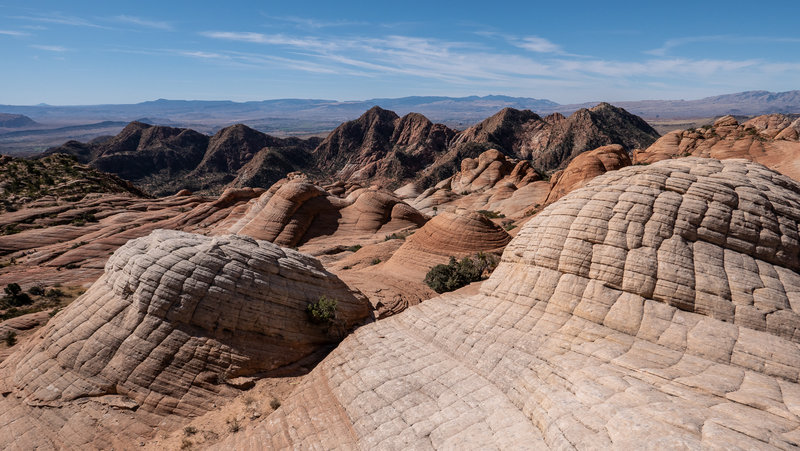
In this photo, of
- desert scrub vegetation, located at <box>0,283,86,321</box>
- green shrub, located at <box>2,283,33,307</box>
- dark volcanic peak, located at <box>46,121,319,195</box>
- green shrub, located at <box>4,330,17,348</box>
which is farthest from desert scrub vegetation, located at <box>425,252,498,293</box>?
dark volcanic peak, located at <box>46,121,319,195</box>

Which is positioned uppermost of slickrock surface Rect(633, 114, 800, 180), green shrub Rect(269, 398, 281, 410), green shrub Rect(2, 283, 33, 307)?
slickrock surface Rect(633, 114, 800, 180)

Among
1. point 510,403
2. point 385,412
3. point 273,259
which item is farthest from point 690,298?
point 273,259

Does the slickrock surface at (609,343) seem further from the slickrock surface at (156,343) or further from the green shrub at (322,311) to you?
the slickrock surface at (156,343)

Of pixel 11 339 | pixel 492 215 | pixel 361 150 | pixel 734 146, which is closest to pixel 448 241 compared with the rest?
pixel 492 215

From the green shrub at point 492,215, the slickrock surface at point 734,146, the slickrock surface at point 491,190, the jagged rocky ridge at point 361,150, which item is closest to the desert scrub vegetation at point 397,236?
the slickrock surface at point 491,190

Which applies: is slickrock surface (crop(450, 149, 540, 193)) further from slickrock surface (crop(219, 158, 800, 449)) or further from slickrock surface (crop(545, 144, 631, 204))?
slickrock surface (crop(219, 158, 800, 449))

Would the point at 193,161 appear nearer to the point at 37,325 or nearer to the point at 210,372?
the point at 37,325
